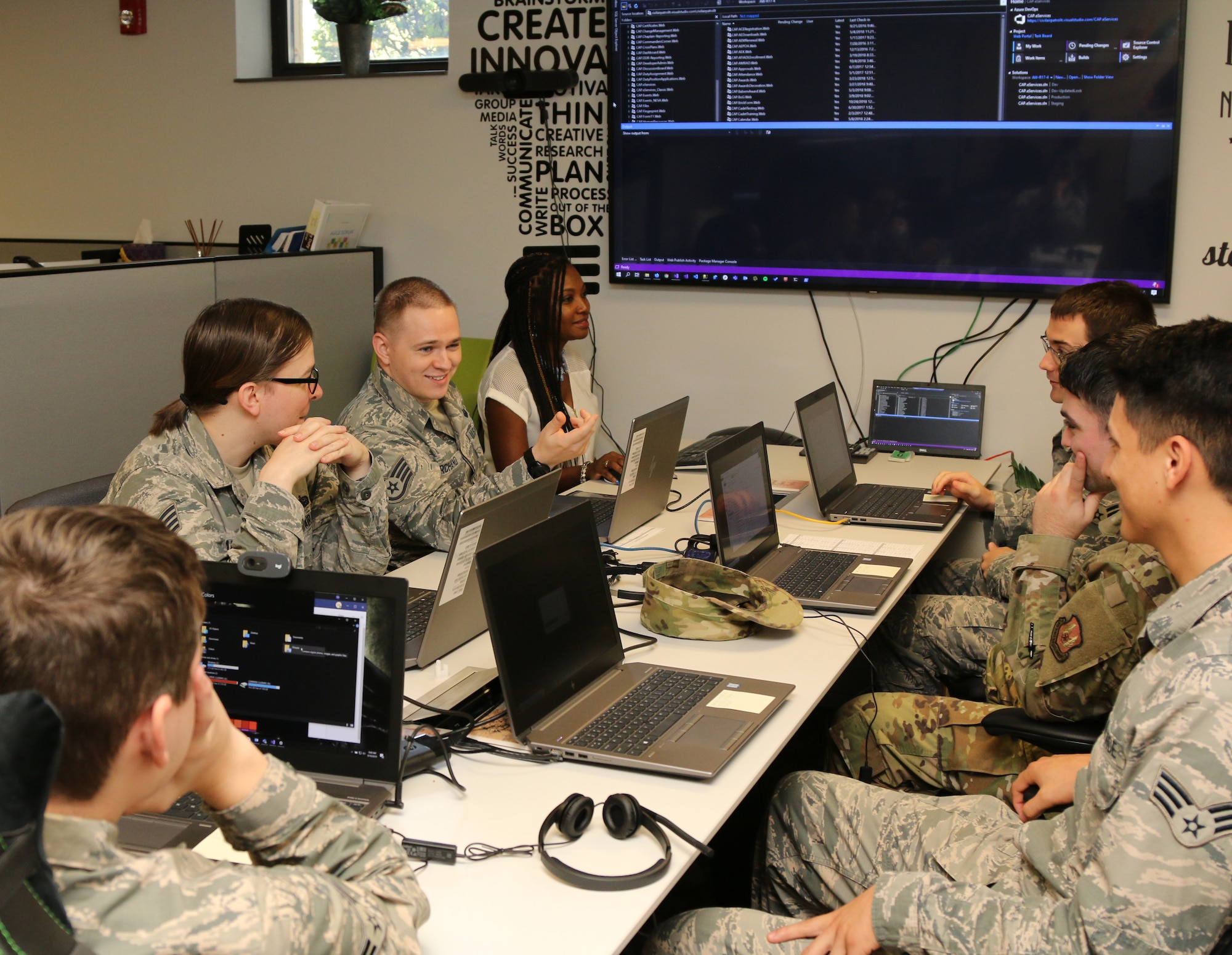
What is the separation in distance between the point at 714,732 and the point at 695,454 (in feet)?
6.69

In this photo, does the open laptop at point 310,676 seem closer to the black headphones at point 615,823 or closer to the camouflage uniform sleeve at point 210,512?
the black headphones at point 615,823

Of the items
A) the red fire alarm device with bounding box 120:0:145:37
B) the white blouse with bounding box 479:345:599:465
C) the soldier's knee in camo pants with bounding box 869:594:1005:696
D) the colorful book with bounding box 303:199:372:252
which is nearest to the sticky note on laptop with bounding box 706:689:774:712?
the soldier's knee in camo pants with bounding box 869:594:1005:696

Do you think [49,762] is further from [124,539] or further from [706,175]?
[706,175]

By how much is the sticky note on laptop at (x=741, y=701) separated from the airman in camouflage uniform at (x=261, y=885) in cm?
74

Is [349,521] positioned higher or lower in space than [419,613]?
higher

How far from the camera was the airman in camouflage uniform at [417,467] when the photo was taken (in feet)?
8.89

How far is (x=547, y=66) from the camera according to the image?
4281mm

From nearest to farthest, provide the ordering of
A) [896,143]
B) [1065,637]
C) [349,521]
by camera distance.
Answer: [1065,637] → [349,521] → [896,143]

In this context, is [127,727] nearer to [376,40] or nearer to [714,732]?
[714,732]

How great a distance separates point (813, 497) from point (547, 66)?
209 cm

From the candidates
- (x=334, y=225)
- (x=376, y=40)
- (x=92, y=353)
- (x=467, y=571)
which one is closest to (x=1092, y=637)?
(x=467, y=571)

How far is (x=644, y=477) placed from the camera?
9.26 ft

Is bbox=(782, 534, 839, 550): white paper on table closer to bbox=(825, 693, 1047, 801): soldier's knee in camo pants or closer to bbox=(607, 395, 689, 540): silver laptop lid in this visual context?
bbox=(607, 395, 689, 540): silver laptop lid

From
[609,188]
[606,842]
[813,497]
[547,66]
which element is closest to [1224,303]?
[813,497]
